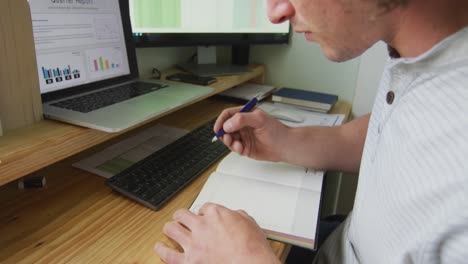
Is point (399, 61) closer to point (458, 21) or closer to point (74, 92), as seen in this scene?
point (458, 21)

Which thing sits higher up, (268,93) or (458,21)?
(458,21)

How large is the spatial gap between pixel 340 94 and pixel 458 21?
0.94 m

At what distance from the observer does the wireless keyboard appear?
23.9 inches

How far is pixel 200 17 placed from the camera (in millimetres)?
1084

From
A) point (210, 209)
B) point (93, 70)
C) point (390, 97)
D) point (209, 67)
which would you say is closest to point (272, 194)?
point (210, 209)

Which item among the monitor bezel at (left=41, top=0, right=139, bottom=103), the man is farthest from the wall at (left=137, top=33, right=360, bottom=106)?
the man

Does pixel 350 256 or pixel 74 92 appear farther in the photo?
pixel 74 92

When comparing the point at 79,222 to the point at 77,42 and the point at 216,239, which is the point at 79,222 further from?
the point at 77,42

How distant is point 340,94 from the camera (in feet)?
4.42

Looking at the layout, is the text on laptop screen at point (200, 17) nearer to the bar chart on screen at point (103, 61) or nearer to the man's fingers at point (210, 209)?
the bar chart on screen at point (103, 61)

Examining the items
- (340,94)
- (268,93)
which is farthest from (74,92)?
(340,94)

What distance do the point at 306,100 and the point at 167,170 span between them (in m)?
0.67

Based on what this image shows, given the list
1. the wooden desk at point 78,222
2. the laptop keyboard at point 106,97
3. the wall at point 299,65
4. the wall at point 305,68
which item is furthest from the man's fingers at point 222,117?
the wall at point 305,68

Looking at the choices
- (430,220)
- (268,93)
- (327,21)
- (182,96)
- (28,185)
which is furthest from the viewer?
(268,93)
